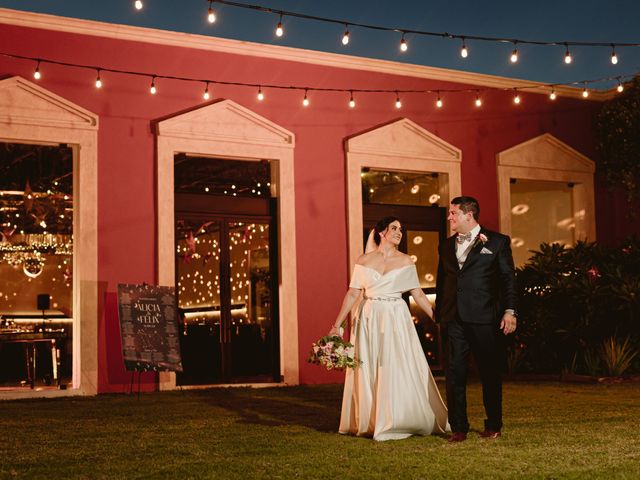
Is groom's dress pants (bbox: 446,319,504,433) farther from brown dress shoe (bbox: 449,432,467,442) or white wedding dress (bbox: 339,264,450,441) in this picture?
white wedding dress (bbox: 339,264,450,441)

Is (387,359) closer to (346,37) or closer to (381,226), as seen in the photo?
(381,226)

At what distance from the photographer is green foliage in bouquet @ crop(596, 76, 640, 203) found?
43.2 ft

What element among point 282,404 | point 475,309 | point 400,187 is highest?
point 400,187

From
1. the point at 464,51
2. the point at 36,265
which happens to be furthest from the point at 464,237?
the point at 36,265

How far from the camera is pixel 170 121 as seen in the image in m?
10.9

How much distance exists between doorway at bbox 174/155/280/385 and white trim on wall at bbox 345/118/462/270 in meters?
1.12

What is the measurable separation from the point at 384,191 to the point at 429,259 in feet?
4.02

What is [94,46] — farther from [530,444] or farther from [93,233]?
[530,444]

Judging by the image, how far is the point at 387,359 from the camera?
19.9 feet

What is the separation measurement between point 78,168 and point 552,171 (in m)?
7.18

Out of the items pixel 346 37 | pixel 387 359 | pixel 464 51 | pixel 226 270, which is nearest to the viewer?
pixel 387 359

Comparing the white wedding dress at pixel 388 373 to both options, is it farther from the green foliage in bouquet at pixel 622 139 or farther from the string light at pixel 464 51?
the green foliage in bouquet at pixel 622 139

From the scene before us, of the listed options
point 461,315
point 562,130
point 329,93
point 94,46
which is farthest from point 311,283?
point 461,315

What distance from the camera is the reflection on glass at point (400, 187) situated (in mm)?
12344
